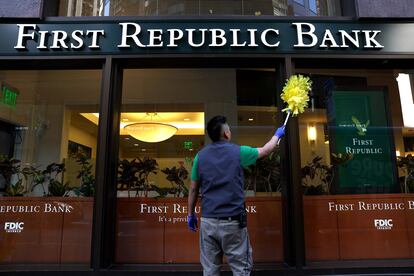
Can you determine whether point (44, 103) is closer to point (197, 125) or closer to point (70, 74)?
point (70, 74)

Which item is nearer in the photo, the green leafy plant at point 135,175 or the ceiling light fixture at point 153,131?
the green leafy plant at point 135,175

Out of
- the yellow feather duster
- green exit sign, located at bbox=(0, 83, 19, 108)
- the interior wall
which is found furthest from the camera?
green exit sign, located at bbox=(0, 83, 19, 108)

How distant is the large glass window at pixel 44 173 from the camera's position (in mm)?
4836

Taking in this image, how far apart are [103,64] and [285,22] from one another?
Answer: 2.40 m

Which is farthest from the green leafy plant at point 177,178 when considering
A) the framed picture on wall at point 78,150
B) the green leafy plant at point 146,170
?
the framed picture on wall at point 78,150

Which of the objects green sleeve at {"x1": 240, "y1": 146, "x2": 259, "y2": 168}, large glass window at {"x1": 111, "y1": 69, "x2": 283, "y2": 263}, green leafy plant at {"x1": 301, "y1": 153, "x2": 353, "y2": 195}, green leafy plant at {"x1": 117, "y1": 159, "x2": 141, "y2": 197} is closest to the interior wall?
green leafy plant at {"x1": 301, "y1": 153, "x2": 353, "y2": 195}

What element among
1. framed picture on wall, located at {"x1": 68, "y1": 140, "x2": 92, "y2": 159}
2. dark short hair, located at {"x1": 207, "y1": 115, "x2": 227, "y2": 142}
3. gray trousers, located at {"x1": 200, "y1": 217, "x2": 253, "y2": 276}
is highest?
framed picture on wall, located at {"x1": 68, "y1": 140, "x2": 92, "y2": 159}

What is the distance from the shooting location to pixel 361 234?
16.1 ft

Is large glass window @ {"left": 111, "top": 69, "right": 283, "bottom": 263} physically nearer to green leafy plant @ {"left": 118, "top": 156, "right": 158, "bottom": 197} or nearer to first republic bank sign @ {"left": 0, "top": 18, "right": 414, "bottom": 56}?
green leafy plant @ {"left": 118, "top": 156, "right": 158, "bottom": 197}

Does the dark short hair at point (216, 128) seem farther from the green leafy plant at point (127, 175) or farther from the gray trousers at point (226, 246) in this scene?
the green leafy plant at point (127, 175)

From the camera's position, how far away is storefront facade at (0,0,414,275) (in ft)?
15.7

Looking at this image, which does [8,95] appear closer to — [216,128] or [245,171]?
[245,171]

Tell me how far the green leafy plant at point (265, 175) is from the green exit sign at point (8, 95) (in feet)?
12.7

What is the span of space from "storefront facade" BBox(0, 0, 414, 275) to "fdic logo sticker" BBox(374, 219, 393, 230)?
12 mm
